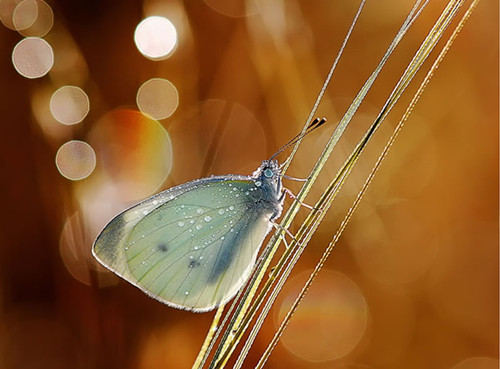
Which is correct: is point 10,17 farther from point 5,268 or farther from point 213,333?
point 213,333

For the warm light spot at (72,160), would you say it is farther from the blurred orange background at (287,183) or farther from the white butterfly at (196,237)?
the white butterfly at (196,237)

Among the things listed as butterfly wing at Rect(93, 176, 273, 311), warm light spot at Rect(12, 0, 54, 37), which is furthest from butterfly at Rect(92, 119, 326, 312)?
warm light spot at Rect(12, 0, 54, 37)

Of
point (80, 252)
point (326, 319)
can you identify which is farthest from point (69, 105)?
point (326, 319)

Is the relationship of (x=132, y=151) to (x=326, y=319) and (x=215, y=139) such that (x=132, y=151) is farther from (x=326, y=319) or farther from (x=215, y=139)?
(x=326, y=319)

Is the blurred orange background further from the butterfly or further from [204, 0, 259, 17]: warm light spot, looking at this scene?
the butterfly

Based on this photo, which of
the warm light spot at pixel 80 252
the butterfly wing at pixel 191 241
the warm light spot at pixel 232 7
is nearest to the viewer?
the butterfly wing at pixel 191 241

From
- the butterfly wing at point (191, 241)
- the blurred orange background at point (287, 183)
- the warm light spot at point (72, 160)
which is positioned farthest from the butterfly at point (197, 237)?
the warm light spot at point (72, 160)

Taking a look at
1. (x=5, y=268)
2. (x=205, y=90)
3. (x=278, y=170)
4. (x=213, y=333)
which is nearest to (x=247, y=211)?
(x=278, y=170)
